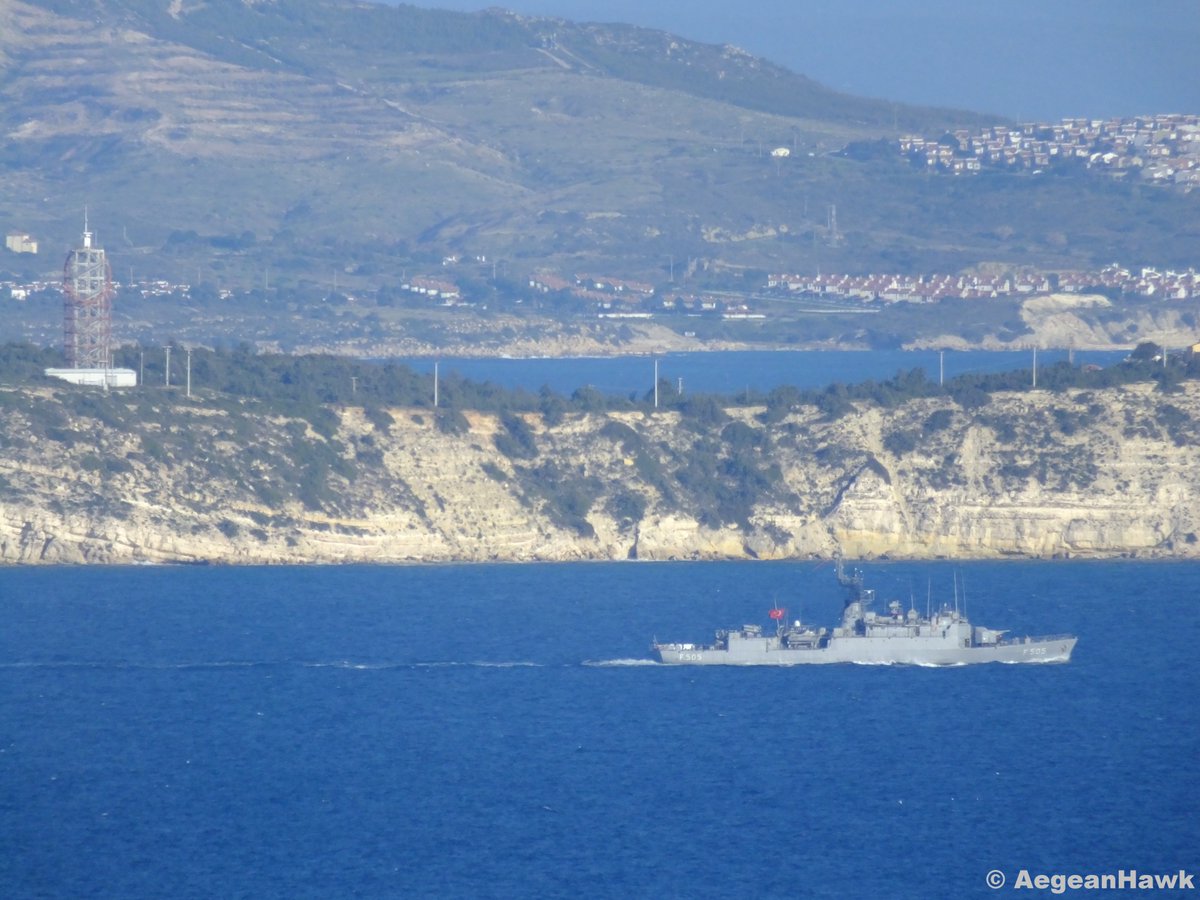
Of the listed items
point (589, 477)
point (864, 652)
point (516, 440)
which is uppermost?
point (516, 440)

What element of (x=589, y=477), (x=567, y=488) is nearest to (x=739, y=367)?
(x=589, y=477)

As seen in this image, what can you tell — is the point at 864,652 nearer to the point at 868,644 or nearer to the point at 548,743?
the point at 868,644

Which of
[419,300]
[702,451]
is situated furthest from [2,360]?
[419,300]

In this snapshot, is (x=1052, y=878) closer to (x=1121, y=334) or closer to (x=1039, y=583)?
(x=1039, y=583)

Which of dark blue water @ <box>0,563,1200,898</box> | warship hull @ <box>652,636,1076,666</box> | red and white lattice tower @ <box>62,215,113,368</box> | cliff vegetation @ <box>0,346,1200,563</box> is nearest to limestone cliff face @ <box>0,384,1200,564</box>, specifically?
cliff vegetation @ <box>0,346,1200,563</box>

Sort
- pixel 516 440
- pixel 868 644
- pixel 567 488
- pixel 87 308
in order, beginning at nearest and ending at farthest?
pixel 868 644 < pixel 567 488 < pixel 516 440 < pixel 87 308

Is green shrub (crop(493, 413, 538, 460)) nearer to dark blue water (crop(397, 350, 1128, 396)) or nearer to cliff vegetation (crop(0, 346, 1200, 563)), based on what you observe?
cliff vegetation (crop(0, 346, 1200, 563))
